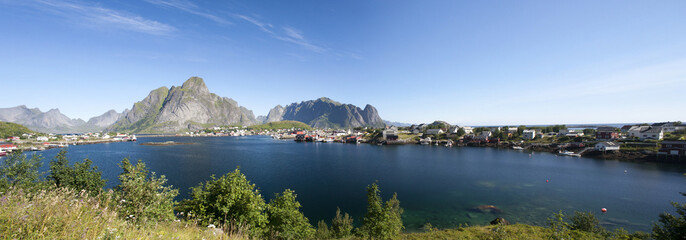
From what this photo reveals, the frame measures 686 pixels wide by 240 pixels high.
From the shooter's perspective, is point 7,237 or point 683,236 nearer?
point 7,237

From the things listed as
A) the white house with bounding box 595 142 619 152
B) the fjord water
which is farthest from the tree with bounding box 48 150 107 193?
the white house with bounding box 595 142 619 152

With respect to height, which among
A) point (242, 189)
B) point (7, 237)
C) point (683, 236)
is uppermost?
point (7, 237)

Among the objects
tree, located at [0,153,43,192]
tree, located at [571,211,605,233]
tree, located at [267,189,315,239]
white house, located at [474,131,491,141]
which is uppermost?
tree, located at [0,153,43,192]

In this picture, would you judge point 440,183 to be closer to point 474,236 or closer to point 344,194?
point 344,194

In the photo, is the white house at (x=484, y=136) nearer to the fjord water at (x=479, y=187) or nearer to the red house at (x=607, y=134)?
the red house at (x=607, y=134)

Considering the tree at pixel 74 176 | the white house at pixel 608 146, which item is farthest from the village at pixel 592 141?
the tree at pixel 74 176

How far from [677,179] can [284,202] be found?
286 feet

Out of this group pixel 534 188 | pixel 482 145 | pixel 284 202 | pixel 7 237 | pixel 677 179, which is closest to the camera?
pixel 7 237

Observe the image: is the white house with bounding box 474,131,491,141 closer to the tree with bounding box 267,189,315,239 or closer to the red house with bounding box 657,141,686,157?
the red house with bounding box 657,141,686,157

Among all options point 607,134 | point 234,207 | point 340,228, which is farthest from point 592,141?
point 234,207

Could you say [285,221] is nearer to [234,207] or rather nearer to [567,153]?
[234,207]

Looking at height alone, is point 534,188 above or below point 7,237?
below

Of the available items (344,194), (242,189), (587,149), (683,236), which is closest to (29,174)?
(242,189)

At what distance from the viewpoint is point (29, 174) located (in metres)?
19.1
